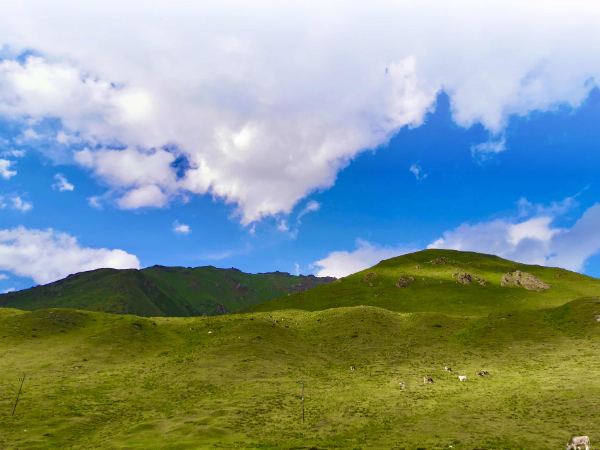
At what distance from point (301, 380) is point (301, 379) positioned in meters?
0.63

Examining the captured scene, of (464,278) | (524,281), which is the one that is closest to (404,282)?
(464,278)

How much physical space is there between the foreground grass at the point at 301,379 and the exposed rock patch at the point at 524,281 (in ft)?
197

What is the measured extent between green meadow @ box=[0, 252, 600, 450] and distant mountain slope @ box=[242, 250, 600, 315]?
3552cm

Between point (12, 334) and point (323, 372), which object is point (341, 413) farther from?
point (12, 334)

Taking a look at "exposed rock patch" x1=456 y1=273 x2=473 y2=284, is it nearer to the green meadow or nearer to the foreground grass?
the foreground grass

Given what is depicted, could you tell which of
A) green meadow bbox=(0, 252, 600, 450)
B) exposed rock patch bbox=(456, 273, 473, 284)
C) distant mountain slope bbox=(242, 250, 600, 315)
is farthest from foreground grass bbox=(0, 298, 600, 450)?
exposed rock patch bbox=(456, 273, 473, 284)

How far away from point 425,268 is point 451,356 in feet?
384

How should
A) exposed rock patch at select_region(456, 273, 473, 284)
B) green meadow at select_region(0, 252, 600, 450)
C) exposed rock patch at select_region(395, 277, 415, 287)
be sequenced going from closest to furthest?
green meadow at select_region(0, 252, 600, 450) < exposed rock patch at select_region(456, 273, 473, 284) < exposed rock patch at select_region(395, 277, 415, 287)

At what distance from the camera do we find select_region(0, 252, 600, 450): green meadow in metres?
39.8

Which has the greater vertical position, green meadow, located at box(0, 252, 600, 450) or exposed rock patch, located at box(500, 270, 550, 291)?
exposed rock patch, located at box(500, 270, 550, 291)

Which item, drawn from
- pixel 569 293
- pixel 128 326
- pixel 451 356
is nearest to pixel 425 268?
pixel 569 293

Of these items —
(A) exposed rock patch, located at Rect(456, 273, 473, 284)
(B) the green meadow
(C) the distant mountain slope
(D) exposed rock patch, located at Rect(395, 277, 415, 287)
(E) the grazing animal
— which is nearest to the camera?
(E) the grazing animal

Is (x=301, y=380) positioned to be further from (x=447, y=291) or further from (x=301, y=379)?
(x=447, y=291)

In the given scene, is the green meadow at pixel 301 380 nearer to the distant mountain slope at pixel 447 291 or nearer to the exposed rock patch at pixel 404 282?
the distant mountain slope at pixel 447 291
